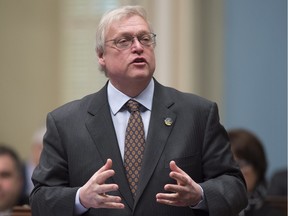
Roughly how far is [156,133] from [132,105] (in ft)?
0.60

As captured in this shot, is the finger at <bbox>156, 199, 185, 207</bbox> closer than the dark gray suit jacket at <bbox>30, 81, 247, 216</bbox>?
Yes

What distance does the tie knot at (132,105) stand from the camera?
382cm

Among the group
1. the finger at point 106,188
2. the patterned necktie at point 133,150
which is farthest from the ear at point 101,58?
the finger at point 106,188

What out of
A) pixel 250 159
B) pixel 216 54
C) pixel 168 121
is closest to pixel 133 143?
pixel 168 121

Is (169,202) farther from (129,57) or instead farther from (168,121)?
(129,57)

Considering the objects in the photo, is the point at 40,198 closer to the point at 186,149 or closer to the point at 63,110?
the point at 63,110

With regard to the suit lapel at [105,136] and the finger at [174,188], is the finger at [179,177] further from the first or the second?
the suit lapel at [105,136]

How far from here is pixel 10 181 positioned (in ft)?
19.7

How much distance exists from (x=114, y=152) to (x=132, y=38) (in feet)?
1.70

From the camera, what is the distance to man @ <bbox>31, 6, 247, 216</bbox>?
365cm

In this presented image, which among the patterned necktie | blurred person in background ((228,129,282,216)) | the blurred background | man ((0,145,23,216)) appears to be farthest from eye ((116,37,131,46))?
the blurred background

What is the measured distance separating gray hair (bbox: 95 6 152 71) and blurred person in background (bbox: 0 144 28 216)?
225 cm

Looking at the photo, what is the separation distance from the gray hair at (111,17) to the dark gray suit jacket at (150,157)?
0.27 m

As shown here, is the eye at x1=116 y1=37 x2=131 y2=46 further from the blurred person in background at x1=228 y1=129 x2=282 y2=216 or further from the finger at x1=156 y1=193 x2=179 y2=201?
the blurred person in background at x1=228 y1=129 x2=282 y2=216
